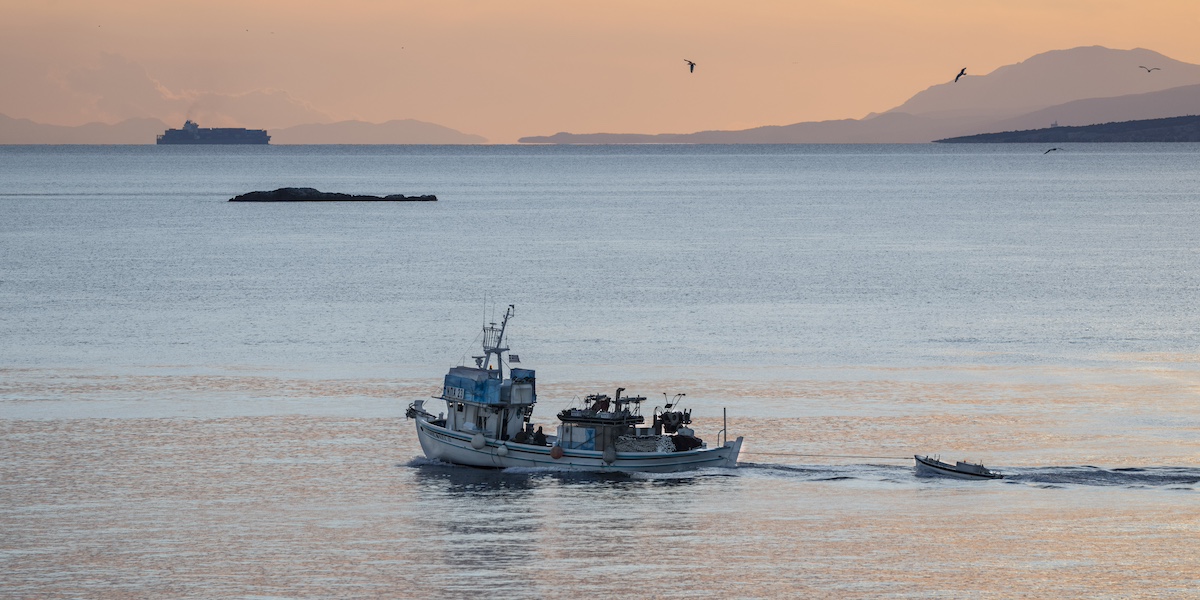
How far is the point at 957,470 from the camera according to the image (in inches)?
1986

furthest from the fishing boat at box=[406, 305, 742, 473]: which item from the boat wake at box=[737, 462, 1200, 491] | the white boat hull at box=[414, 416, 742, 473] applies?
the boat wake at box=[737, 462, 1200, 491]

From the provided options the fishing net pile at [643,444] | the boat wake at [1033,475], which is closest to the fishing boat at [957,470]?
the boat wake at [1033,475]

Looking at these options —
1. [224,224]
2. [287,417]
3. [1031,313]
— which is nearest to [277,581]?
[287,417]

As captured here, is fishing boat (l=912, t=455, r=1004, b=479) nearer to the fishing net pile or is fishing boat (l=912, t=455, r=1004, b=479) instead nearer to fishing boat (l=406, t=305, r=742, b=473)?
fishing boat (l=406, t=305, r=742, b=473)

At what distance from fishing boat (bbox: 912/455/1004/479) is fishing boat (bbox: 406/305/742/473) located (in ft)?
18.9

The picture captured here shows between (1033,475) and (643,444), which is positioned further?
(643,444)

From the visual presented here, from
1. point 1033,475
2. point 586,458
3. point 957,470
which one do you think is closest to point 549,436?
point 586,458

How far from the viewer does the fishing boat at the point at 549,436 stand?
52.7 meters

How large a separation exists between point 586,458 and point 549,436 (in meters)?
2.45

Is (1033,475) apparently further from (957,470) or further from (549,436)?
(549,436)

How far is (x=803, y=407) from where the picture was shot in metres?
62.0

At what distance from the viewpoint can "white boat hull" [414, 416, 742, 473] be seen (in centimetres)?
5238

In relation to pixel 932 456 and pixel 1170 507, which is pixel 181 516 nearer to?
pixel 932 456

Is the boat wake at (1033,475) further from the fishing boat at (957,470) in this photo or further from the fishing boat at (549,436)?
the fishing boat at (549,436)
